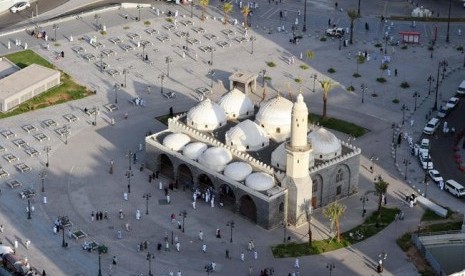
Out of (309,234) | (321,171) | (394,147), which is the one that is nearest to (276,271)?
(309,234)

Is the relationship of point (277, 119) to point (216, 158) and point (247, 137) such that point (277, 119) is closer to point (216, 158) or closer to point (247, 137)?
point (247, 137)

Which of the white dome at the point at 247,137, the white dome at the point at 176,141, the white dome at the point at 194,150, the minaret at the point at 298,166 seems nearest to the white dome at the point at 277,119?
the white dome at the point at 247,137

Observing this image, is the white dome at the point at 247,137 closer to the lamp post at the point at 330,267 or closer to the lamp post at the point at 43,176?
the lamp post at the point at 330,267

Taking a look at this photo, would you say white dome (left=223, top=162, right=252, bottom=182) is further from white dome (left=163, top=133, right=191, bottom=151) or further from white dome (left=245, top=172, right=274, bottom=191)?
white dome (left=163, top=133, right=191, bottom=151)

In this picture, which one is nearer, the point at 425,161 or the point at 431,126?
the point at 425,161

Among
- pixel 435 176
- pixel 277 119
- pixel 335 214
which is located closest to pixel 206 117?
pixel 277 119

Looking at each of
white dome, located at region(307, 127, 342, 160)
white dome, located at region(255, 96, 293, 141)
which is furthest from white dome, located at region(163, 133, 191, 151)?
white dome, located at region(307, 127, 342, 160)

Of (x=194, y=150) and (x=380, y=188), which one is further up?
(x=194, y=150)

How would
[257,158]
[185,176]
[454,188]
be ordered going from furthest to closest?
[185,176], [454,188], [257,158]
